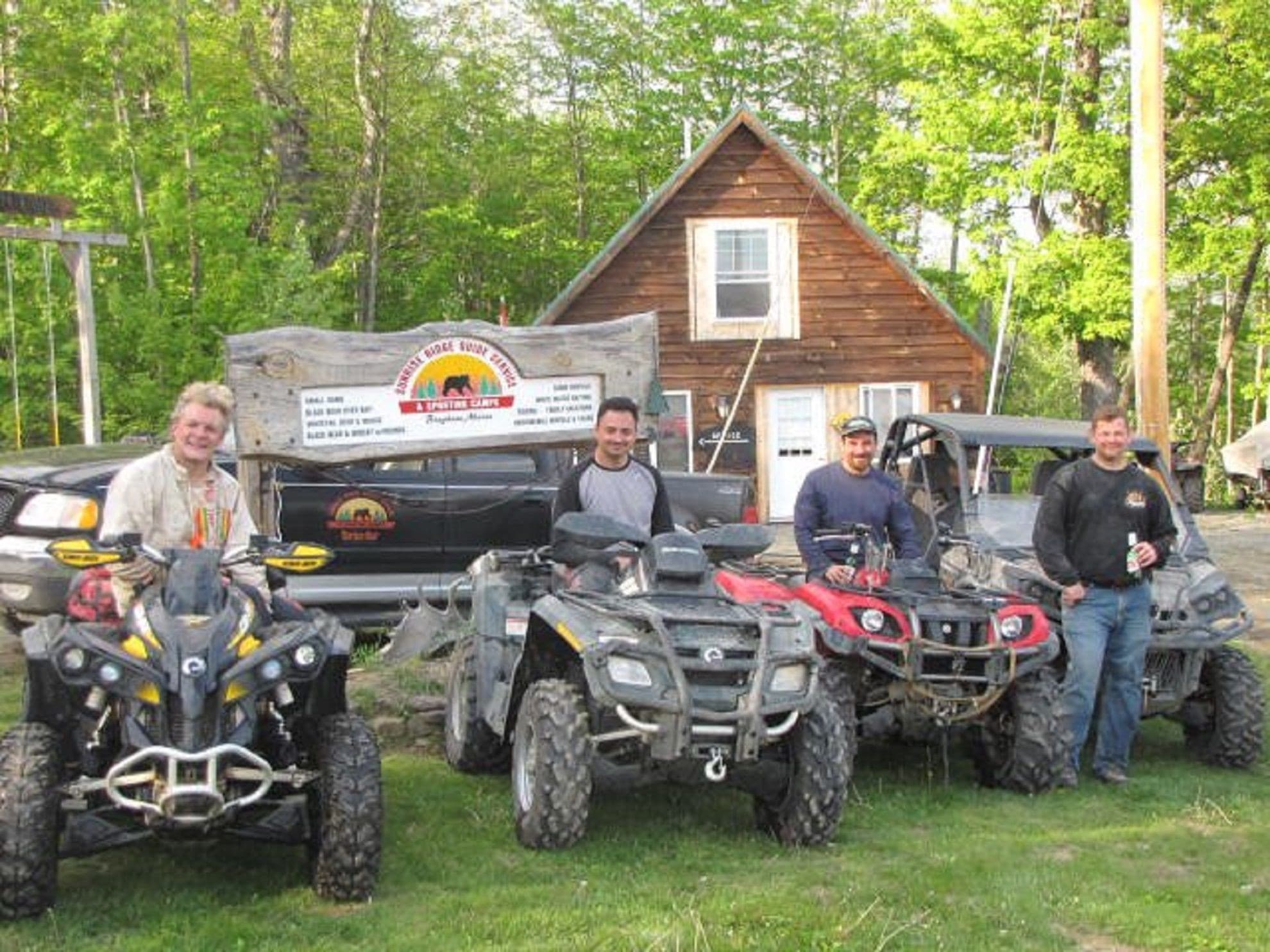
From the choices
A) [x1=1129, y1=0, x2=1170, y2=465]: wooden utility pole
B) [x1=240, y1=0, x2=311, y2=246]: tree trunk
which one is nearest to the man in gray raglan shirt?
[x1=1129, y1=0, x2=1170, y2=465]: wooden utility pole

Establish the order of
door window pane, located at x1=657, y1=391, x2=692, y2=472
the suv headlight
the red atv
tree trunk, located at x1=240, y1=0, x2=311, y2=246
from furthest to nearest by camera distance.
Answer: tree trunk, located at x1=240, y1=0, x2=311, y2=246, door window pane, located at x1=657, y1=391, x2=692, y2=472, the suv headlight, the red atv

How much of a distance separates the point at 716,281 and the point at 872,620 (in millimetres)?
15194

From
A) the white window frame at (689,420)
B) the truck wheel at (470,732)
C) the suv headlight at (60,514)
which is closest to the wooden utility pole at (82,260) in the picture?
the suv headlight at (60,514)

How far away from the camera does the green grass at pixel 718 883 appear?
4406mm

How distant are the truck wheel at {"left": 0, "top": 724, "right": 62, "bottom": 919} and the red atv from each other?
2.96 m

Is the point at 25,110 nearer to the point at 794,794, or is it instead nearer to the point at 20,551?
the point at 20,551

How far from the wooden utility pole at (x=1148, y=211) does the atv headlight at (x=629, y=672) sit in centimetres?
642

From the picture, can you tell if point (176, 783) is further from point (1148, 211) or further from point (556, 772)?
point (1148, 211)

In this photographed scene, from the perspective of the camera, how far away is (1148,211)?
410 inches

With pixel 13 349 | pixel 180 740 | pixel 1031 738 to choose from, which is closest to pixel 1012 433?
pixel 1031 738

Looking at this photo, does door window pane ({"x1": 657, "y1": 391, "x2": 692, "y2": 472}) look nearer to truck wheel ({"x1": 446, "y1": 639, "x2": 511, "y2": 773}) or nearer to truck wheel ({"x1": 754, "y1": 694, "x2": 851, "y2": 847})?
truck wheel ({"x1": 446, "y1": 639, "x2": 511, "y2": 773})

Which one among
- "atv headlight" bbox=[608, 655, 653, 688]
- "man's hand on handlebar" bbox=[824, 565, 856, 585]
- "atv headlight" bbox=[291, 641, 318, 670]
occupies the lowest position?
"atv headlight" bbox=[608, 655, 653, 688]

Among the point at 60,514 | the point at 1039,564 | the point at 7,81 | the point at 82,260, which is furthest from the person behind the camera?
the point at 7,81

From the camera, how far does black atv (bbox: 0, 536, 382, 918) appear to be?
4.21 metres
